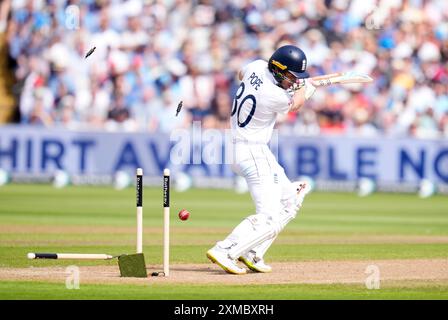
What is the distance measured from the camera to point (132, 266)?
496 inches

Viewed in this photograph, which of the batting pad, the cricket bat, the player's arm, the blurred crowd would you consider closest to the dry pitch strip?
the batting pad

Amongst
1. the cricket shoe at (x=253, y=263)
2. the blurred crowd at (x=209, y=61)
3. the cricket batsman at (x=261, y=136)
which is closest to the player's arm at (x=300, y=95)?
the cricket batsman at (x=261, y=136)

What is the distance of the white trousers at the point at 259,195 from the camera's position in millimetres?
12852

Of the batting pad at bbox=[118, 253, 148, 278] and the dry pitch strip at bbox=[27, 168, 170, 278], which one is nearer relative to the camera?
the dry pitch strip at bbox=[27, 168, 170, 278]

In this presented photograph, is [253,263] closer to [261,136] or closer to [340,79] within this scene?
[261,136]

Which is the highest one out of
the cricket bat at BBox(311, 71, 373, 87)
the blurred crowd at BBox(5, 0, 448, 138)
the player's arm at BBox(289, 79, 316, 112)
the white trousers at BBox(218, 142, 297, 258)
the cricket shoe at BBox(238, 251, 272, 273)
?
the blurred crowd at BBox(5, 0, 448, 138)

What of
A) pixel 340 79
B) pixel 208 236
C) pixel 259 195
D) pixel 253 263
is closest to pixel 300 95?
pixel 340 79

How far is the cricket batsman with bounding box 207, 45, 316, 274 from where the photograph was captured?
1286 centimetres

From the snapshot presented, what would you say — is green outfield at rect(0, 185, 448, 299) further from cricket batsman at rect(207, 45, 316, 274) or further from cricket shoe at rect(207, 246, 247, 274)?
cricket batsman at rect(207, 45, 316, 274)

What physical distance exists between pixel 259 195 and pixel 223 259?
2.55 ft

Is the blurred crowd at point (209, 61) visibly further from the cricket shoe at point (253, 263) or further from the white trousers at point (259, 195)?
the white trousers at point (259, 195)

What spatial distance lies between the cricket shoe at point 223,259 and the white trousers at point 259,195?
97 millimetres

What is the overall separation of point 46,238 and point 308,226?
4.92m
